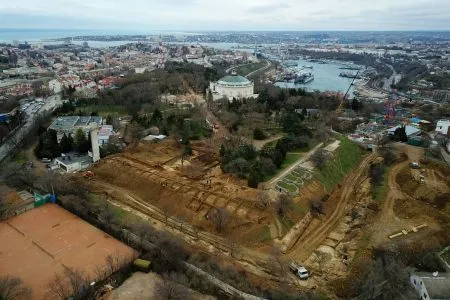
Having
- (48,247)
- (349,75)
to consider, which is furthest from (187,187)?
(349,75)

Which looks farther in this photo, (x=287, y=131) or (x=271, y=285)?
(x=287, y=131)

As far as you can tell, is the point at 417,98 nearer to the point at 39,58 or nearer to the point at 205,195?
the point at 205,195

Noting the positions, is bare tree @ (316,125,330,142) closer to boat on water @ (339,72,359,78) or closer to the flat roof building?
the flat roof building

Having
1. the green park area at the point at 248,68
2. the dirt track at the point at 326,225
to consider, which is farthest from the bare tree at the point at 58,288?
the green park area at the point at 248,68

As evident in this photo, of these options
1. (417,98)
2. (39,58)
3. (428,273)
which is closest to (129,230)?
(428,273)

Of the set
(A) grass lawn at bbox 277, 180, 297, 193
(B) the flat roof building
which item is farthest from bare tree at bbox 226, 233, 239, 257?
(B) the flat roof building

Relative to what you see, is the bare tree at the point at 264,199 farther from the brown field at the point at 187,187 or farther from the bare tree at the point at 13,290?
the bare tree at the point at 13,290

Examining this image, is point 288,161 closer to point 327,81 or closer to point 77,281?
point 77,281
